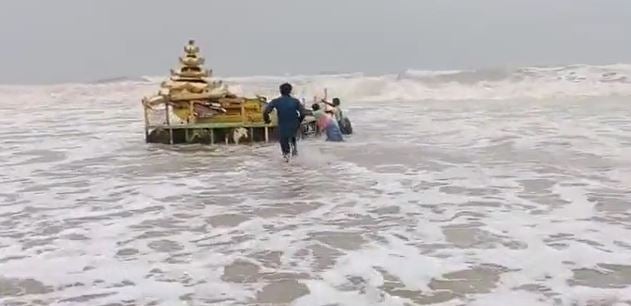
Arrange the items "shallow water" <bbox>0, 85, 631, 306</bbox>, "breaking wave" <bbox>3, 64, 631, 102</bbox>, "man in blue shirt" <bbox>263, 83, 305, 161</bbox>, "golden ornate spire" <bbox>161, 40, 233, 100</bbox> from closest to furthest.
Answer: "shallow water" <bbox>0, 85, 631, 306</bbox>
"man in blue shirt" <bbox>263, 83, 305, 161</bbox>
"golden ornate spire" <bbox>161, 40, 233, 100</bbox>
"breaking wave" <bbox>3, 64, 631, 102</bbox>

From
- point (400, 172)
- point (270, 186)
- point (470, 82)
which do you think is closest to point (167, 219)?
point (270, 186)

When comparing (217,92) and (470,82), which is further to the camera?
(470,82)

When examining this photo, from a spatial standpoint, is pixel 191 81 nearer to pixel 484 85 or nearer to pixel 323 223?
pixel 323 223

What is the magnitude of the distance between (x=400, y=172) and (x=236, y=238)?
4271 millimetres

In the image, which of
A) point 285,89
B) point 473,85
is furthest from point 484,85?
point 285,89

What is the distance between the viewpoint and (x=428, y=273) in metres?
5.80

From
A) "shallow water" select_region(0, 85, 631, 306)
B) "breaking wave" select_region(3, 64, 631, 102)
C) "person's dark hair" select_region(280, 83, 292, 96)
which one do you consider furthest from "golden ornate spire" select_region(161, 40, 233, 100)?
"breaking wave" select_region(3, 64, 631, 102)

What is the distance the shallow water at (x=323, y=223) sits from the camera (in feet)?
18.0

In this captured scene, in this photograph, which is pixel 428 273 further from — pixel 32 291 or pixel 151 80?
pixel 151 80

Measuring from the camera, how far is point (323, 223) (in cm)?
753

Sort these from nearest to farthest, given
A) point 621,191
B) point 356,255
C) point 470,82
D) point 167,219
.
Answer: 1. point 356,255
2. point 167,219
3. point 621,191
4. point 470,82

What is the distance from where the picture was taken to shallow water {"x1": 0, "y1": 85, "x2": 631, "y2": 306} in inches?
216

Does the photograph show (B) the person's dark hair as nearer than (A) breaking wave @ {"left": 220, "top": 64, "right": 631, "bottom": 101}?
Yes

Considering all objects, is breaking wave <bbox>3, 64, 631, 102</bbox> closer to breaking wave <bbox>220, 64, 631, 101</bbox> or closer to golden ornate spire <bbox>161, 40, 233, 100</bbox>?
breaking wave <bbox>220, 64, 631, 101</bbox>
